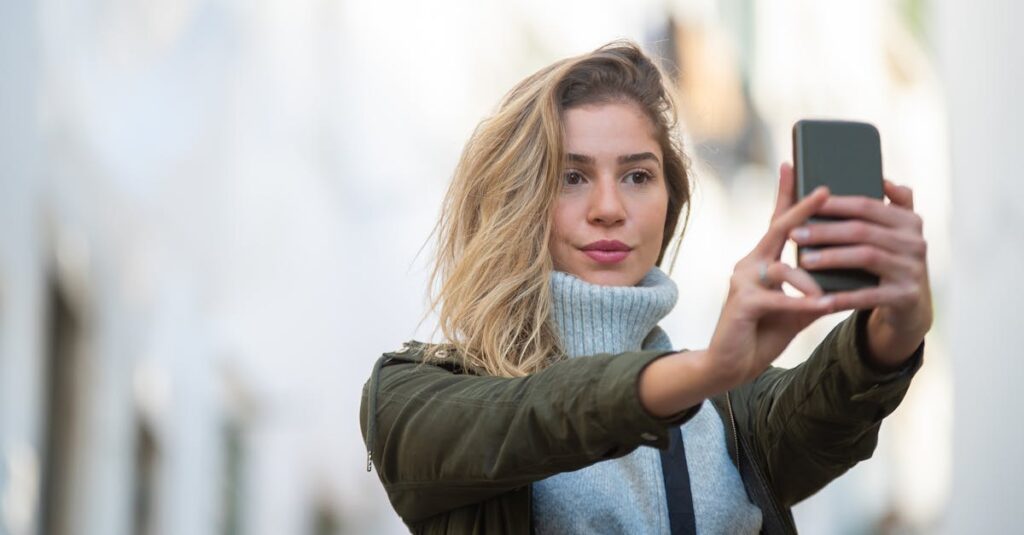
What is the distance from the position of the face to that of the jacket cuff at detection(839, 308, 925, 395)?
383 mm

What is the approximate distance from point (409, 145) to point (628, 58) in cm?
282

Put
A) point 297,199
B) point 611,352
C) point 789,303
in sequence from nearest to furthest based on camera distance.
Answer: point 789,303
point 611,352
point 297,199

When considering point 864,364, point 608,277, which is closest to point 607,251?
point 608,277

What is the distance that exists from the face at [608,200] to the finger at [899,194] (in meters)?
0.50

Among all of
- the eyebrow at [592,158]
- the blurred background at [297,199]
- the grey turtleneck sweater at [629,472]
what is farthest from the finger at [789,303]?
the blurred background at [297,199]

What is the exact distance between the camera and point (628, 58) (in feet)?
6.79

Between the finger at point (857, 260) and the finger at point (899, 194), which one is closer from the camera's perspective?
the finger at point (857, 260)

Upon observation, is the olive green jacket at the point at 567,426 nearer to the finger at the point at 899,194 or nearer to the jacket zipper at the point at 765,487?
the jacket zipper at the point at 765,487

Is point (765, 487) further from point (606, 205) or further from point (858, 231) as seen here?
point (858, 231)

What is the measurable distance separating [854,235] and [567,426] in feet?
1.15

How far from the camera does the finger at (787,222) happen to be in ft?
4.25

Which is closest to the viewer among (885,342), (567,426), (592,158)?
Answer: (567,426)

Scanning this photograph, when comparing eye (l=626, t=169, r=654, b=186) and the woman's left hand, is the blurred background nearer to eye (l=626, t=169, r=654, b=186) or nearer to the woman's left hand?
eye (l=626, t=169, r=654, b=186)

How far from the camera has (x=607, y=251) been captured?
1.86m
